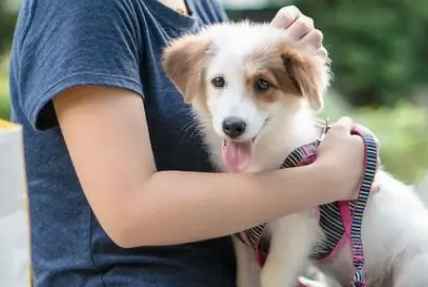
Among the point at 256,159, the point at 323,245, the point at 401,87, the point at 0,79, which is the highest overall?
the point at 256,159

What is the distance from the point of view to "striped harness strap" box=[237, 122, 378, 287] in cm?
117

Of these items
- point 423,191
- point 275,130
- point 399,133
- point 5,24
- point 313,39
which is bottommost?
point 5,24

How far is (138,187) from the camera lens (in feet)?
3.45

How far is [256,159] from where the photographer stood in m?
1.21

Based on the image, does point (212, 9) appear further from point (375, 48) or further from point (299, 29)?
point (375, 48)

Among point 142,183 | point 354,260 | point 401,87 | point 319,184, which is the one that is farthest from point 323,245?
point 401,87

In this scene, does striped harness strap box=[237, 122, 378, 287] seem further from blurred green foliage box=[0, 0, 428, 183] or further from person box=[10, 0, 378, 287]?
blurred green foliage box=[0, 0, 428, 183]

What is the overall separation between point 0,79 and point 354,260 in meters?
1.69

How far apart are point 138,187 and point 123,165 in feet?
0.11

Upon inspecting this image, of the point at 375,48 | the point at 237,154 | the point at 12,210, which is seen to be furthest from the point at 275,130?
the point at 375,48

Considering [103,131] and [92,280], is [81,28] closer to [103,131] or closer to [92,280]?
[103,131]

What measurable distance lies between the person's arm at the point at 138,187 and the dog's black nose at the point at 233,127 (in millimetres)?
59

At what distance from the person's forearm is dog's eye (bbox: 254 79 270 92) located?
12cm

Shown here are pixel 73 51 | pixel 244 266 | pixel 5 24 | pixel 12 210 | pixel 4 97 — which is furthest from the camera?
pixel 5 24
